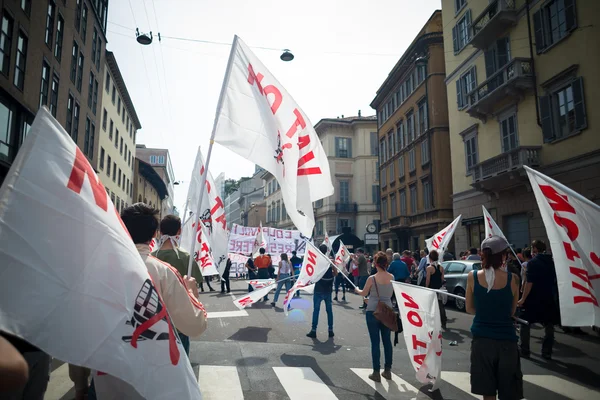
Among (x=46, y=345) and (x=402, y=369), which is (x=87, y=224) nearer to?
(x=46, y=345)

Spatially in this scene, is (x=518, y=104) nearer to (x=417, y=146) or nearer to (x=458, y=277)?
(x=458, y=277)

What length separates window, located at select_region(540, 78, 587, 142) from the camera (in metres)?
15.3

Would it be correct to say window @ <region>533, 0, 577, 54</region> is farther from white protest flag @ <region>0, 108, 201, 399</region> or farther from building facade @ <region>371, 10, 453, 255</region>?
white protest flag @ <region>0, 108, 201, 399</region>

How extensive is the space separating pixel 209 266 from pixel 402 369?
426 cm

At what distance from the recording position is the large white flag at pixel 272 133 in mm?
4559

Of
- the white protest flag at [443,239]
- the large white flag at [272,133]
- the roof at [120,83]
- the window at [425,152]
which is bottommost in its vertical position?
the white protest flag at [443,239]

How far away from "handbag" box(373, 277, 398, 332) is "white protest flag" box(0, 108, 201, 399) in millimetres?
4164

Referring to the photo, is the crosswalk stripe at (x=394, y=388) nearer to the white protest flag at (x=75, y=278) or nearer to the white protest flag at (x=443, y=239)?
the white protest flag at (x=75, y=278)

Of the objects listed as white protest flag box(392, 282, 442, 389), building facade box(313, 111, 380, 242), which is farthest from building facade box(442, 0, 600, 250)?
building facade box(313, 111, 380, 242)

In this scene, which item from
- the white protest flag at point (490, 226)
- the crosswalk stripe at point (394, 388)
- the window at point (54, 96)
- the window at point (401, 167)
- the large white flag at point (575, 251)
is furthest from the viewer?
the window at point (401, 167)

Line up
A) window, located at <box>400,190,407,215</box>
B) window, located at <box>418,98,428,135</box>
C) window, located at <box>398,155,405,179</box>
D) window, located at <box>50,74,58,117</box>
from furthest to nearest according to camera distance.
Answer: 1. window, located at <box>398,155,405,179</box>
2. window, located at <box>400,190,407,215</box>
3. window, located at <box>418,98,428,135</box>
4. window, located at <box>50,74,58,117</box>

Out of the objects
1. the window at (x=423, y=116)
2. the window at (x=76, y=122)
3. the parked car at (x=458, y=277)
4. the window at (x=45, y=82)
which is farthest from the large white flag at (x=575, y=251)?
the window at (x=76, y=122)

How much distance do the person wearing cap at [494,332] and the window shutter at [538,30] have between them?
17.3m

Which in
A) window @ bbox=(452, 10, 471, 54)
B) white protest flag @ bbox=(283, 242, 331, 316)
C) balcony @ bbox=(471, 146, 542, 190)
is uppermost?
window @ bbox=(452, 10, 471, 54)
